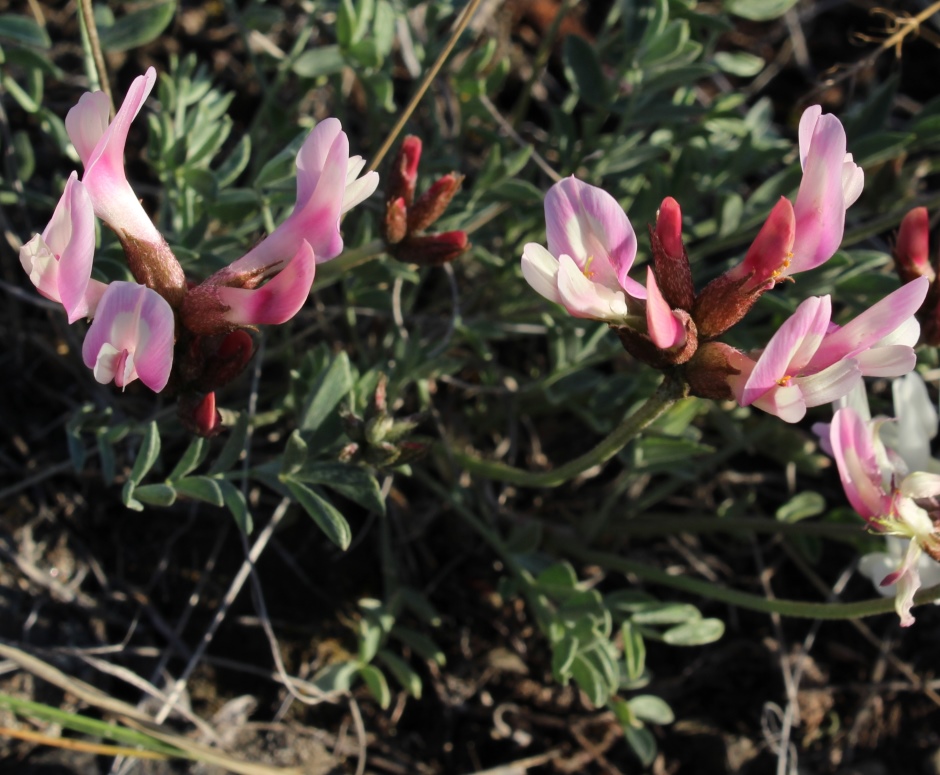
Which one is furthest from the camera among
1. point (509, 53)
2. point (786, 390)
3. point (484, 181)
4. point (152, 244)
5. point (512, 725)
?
point (509, 53)

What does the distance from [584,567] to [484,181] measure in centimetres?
111

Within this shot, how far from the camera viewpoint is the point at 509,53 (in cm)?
358

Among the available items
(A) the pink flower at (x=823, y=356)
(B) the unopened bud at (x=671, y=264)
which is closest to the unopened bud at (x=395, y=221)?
(B) the unopened bud at (x=671, y=264)

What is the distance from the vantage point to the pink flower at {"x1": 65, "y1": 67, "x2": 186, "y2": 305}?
1.45m

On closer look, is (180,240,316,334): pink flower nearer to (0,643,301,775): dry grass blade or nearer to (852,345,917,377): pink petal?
(852,345,917,377): pink petal

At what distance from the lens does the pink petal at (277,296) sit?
144 centimetres

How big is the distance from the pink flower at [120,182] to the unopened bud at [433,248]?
1.54ft

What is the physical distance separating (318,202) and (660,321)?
0.53 metres

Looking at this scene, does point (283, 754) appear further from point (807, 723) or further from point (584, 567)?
point (807, 723)

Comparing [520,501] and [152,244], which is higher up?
[152,244]

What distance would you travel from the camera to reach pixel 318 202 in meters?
1.48

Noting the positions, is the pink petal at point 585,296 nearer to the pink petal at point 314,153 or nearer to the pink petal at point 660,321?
the pink petal at point 660,321

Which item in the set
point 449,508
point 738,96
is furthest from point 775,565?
point 738,96

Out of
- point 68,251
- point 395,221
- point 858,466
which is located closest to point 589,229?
point 395,221
